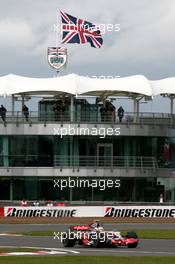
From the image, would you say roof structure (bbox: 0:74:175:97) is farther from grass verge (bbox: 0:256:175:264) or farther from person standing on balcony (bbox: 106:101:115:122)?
grass verge (bbox: 0:256:175:264)

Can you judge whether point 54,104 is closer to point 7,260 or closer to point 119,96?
point 119,96

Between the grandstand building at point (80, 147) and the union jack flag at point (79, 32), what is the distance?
3921 mm

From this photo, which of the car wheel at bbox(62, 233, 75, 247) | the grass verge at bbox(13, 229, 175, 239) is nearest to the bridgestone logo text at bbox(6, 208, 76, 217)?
the grass verge at bbox(13, 229, 175, 239)

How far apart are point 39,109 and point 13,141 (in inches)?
178

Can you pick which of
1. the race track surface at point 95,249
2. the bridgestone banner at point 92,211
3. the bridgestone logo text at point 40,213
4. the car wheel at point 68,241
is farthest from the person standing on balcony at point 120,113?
the car wheel at point 68,241

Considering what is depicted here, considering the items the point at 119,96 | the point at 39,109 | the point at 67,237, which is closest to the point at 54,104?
the point at 39,109

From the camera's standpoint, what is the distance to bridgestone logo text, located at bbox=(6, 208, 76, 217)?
74375 mm

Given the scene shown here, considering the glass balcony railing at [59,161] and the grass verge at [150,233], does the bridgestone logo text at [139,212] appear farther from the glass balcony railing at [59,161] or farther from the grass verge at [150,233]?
the grass verge at [150,233]

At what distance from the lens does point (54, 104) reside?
8888 cm

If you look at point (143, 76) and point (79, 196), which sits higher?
point (143, 76)

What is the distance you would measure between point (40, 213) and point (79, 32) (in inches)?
832

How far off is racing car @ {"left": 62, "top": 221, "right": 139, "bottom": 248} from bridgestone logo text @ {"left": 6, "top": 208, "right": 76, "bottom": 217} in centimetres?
3417

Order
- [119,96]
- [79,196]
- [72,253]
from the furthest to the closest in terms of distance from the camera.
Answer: [119,96] → [79,196] → [72,253]

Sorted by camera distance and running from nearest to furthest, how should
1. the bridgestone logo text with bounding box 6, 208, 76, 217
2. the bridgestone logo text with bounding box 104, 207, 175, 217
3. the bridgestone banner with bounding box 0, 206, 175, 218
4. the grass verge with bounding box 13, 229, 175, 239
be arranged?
the grass verge with bounding box 13, 229, 175, 239, the bridgestone logo text with bounding box 6, 208, 76, 217, the bridgestone banner with bounding box 0, 206, 175, 218, the bridgestone logo text with bounding box 104, 207, 175, 217
